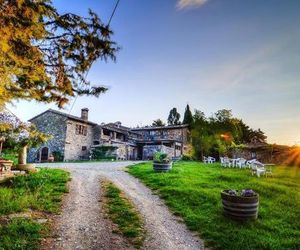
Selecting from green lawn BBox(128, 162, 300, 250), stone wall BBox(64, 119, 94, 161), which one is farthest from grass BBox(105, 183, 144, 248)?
stone wall BBox(64, 119, 94, 161)

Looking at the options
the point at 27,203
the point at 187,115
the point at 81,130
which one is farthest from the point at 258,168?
the point at 187,115

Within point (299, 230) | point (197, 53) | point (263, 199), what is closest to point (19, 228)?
point (299, 230)

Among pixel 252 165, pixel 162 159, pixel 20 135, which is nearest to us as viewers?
pixel 20 135

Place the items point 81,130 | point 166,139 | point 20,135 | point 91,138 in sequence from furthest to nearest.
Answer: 1. point 166,139
2. point 91,138
3. point 81,130
4. point 20,135

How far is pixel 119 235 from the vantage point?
7004 mm

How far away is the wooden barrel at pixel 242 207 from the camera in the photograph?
Result: 27.3ft

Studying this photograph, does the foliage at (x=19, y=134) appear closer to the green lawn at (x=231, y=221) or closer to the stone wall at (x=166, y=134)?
the green lawn at (x=231, y=221)

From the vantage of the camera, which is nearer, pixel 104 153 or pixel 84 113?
pixel 104 153

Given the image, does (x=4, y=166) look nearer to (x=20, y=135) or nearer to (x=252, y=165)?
(x=20, y=135)

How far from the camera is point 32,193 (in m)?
10.3

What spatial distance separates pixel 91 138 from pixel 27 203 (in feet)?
113

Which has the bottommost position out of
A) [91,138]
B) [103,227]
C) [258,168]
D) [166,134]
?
[103,227]

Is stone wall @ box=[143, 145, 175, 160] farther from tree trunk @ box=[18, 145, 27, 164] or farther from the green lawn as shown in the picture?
the green lawn

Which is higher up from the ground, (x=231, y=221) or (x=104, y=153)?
(x=104, y=153)
